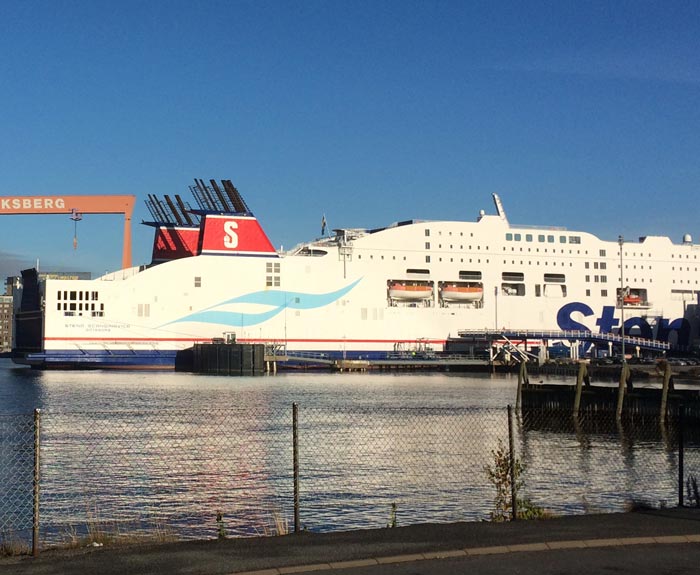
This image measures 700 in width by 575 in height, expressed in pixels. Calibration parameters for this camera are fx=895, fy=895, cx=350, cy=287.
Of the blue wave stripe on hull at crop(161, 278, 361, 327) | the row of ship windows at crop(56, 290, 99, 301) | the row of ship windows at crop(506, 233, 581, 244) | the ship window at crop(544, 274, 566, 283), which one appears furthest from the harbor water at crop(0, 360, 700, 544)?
the ship window at crop(544, 274, 566, 283)

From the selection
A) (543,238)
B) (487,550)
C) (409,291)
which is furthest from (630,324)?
(487,550)

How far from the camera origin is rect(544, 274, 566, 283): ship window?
8082 centimetres

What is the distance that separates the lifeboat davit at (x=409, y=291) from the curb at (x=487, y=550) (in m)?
66.7

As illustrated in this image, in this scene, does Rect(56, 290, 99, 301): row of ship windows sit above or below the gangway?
above

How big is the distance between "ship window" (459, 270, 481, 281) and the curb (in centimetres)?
6899

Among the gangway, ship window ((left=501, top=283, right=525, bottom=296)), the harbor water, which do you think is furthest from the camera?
ship window ((left=501, top=283, right=525, bottom=296))

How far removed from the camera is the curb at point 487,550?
823 centimetres

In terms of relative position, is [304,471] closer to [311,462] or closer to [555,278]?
[311,462]

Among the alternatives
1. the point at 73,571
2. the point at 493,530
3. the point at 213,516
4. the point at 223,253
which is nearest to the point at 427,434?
the point at 213,516

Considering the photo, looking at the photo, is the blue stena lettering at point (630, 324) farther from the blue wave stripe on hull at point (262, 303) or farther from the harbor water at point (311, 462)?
the harbor water at point (311, 462)

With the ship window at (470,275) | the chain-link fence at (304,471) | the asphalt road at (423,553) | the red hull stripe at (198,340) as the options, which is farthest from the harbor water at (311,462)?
the ship window at (470,275)

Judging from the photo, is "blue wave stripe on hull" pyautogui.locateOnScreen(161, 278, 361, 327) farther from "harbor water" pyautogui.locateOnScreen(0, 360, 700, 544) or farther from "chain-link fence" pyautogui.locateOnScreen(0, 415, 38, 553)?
"chain-link fence" pyautogui.locateOnScreen(0, 415, 38, 553)

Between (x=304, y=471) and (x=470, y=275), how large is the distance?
59427mm

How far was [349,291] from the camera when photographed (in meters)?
74.2
